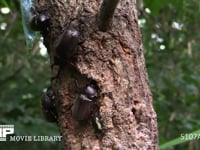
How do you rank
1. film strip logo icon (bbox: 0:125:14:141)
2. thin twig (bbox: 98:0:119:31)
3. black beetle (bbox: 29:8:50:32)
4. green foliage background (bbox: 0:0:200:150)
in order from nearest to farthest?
thin twig (bbox: 98:0:119:31)
black beetle (bbox: 29:8:50:32)
film strip logo icon (bbox: 0:125:14:141)
green foliage background (bbox: 0:0:200:150)

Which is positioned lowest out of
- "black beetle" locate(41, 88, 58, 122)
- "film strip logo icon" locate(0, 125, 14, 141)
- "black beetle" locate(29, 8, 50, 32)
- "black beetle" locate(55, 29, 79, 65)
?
"film strip logo icon" locate(0, 125, 14, 141)

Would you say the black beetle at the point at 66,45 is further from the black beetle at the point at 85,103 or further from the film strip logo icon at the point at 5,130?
the film strip logo icon at the point at 5,130

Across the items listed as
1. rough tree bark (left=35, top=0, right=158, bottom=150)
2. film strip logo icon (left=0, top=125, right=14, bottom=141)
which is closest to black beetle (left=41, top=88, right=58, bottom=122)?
rough tree bark (left=35, top=0, right=158, bottom=150)

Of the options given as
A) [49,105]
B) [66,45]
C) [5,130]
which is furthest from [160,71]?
[66,45]

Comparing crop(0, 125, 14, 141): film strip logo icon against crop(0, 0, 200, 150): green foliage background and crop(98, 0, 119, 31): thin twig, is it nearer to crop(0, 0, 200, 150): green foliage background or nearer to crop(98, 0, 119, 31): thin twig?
crop(0, 0, 200, 150): green foliage background

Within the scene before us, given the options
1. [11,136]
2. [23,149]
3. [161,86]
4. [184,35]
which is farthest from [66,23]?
[184,35]

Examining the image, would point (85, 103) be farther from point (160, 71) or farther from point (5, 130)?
point (160, 71)
